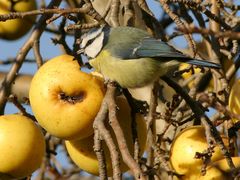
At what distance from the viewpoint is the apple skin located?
5.61 ft

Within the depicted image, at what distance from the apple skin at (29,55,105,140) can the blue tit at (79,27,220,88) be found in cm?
16

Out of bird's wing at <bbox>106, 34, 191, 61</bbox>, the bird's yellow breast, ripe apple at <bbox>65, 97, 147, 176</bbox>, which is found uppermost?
bird's wing at <bbox>106, 34, 191, 61</bbox>

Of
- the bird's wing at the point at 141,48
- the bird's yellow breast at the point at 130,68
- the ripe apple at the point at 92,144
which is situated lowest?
the ripe apple at the point at 92,144

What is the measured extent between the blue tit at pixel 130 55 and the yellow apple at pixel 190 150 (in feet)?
0.75

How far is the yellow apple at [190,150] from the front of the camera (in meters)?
1.76

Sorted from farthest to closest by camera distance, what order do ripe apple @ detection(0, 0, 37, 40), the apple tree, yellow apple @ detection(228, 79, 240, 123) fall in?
ripe apple @ detection(0, 0, 37, 40), yellow apple @ detection(228, 79, 240, 123), the apple tree

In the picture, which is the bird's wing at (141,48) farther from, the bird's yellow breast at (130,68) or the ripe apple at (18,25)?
the ripe apple at (18,25)

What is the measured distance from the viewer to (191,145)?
176cm

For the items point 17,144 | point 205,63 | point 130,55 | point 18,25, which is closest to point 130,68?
point 130,55

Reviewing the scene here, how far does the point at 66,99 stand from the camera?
→ 1.73m

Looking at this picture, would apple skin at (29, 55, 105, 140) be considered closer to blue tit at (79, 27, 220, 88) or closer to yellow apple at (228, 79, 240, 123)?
blue tit at (79, 27, 220, 88)

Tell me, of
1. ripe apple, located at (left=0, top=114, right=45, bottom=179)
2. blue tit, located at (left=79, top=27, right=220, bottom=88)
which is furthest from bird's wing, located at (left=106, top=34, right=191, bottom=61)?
ripe apple, located at (left=0, top=114, right=45, bottom=179)

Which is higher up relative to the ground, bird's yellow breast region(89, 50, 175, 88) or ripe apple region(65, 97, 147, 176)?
bird's yellow breast region(89, 50, 175, 88)

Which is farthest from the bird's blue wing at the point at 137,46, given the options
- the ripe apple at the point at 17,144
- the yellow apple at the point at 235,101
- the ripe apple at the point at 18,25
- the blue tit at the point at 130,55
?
the ripe apple at the point at 18,25
